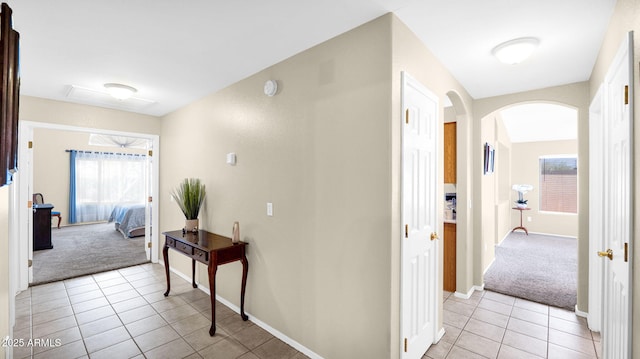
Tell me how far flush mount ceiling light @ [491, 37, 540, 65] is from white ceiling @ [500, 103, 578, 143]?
303 cm

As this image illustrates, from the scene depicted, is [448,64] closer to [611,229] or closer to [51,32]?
[611,229]

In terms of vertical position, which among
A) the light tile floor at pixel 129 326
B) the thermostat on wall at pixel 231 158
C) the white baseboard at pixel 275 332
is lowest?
the light tile floor at pixel 129 326

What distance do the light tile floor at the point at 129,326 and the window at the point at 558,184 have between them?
759cm

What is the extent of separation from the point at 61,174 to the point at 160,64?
7160 mm

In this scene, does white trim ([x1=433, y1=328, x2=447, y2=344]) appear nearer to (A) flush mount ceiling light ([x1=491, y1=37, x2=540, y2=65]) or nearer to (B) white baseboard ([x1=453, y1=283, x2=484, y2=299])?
(B) white baseboard ([x1=453, y1=283, x2=484, y2=299])

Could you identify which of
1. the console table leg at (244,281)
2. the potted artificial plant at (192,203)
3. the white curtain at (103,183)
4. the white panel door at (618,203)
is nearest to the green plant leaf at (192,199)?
the potted artificial plant at (192,203)

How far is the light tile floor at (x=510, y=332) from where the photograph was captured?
7.48 feet

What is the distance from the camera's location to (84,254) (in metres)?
5.00

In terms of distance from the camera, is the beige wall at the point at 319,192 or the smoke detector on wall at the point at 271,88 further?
the smoke detector on wall at the point at 271,88

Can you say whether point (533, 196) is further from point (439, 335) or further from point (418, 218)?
point (418, 218)

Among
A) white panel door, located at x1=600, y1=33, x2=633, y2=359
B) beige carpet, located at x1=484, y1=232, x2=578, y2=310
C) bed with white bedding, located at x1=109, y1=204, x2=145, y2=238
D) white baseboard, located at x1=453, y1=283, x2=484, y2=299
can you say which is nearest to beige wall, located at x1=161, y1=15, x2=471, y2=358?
white panel door, located at x1=600, y1=33, x2=633, y2=359

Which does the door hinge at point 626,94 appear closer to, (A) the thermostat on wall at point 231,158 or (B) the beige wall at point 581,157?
(B) the beige wall at point 581,157

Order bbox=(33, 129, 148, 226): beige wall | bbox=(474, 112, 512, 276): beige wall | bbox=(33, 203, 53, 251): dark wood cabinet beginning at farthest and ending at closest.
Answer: bbox=(33, 129, 148, 226): beige wall → bbox=(33, 203, 53, 251): dark wood cabinet → bbox=(474, 112, 512, 276): beige wall

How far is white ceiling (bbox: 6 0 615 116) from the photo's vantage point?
1733 mm
